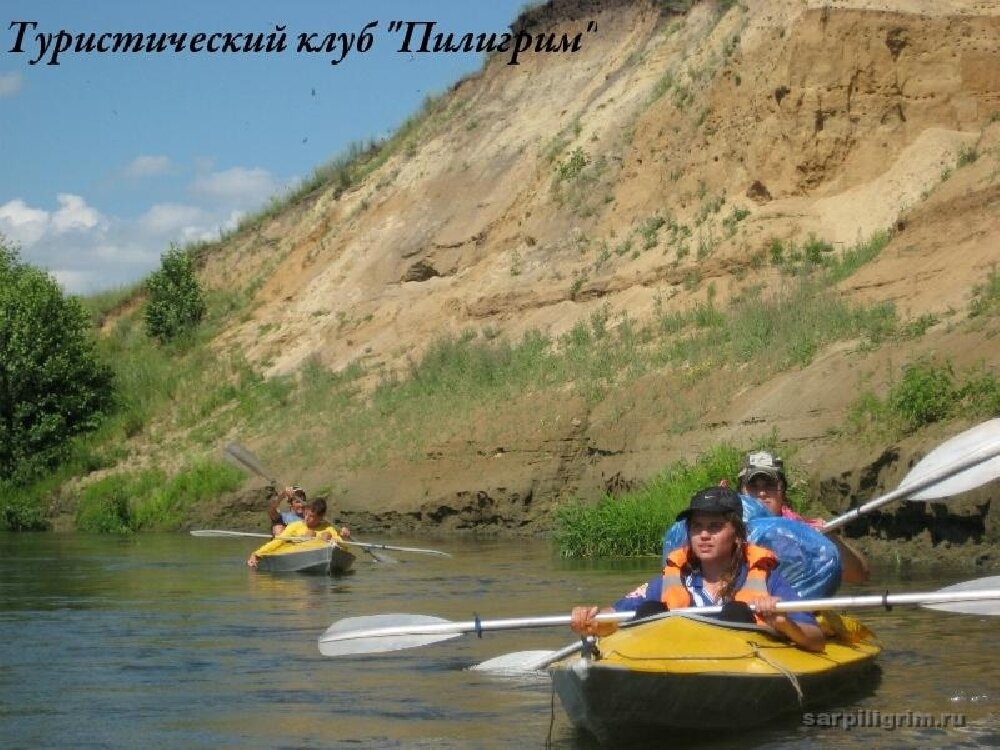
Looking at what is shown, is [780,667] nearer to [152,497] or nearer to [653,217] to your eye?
[653,217]

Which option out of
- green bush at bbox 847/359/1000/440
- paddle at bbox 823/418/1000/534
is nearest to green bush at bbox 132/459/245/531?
green bush at bbox 847/359/1000/440

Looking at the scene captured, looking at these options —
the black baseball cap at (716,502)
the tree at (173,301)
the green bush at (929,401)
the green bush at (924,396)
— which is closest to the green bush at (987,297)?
the green bush at (929,401)

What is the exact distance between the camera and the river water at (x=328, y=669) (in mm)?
8141

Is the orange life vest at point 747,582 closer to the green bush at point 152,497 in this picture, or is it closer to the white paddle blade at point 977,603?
the white paddle blade at point 977,603

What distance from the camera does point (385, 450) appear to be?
27422mm

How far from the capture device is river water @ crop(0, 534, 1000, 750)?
8.14 metres

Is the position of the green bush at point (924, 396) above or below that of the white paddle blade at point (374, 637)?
above

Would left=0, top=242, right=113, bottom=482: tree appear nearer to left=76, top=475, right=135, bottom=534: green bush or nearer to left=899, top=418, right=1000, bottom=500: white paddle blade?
left=76, top=475, right=135, bottom=534: green bush

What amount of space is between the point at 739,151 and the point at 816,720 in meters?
21.9

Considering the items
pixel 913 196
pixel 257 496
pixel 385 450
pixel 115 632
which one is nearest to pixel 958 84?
pixel 913 196

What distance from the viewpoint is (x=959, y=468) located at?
9.44 metres

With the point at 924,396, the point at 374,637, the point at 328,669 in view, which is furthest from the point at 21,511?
the point at 374,637

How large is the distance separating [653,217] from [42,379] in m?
14.8

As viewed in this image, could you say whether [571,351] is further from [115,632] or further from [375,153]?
[375,153]
